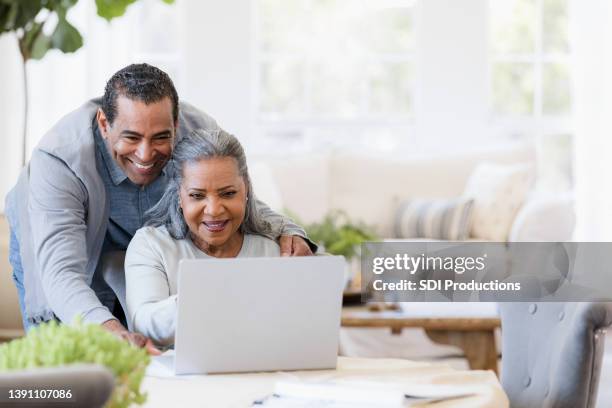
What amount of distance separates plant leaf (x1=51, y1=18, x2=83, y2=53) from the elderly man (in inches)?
72.0

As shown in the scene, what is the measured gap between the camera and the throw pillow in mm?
4934

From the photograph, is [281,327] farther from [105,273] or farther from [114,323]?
[105,273]

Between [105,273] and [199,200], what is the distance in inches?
14.2

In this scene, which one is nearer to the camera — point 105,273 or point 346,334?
point 105,273

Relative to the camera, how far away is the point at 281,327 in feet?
5.25

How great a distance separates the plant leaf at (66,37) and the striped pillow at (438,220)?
1905mm

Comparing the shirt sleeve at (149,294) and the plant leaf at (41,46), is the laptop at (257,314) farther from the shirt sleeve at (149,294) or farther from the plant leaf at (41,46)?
the plant leaf at (41,46)

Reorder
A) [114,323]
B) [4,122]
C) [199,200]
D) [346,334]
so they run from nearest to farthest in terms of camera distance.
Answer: [114,323], [199,200], [346,334], [4,122]

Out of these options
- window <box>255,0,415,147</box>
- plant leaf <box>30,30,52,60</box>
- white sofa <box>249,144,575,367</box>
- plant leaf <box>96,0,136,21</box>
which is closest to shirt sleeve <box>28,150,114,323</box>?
plant leaf <box>96,0,136,21</box>

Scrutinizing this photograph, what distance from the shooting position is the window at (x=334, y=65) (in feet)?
18.5

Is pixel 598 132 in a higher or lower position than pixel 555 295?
higher

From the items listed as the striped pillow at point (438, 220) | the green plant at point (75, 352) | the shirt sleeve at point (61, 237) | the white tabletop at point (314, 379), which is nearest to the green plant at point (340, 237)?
the striped pillow at point (438, 220)

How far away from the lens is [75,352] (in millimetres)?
983

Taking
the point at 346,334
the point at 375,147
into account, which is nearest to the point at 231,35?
the point at 375,147
